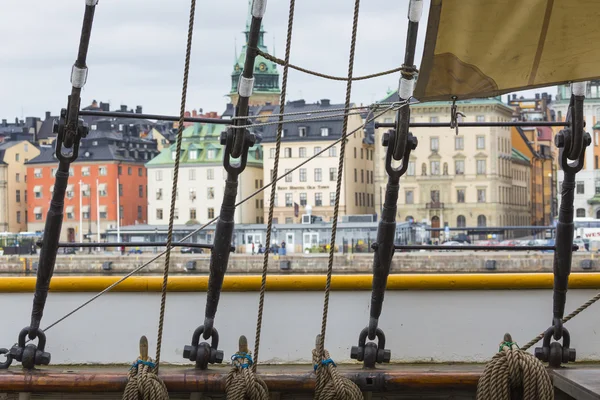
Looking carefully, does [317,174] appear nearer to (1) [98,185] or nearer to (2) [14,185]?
(1) [98,185]

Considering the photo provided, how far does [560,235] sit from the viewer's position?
466 cm

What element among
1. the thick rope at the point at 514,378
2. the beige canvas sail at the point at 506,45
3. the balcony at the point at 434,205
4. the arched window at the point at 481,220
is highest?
the balcony at the point at 434,205

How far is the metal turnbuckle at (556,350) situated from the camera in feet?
15.1

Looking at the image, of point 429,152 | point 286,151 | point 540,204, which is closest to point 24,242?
point 286,151

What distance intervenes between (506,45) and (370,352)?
141cm

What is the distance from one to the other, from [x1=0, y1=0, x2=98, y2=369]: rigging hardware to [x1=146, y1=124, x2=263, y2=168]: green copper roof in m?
69.5

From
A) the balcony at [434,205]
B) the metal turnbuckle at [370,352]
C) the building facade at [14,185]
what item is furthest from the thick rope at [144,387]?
the building facade at [14,185]

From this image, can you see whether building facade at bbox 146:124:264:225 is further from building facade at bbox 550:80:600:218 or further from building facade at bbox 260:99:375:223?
building facade at bbox 550:80:600:218

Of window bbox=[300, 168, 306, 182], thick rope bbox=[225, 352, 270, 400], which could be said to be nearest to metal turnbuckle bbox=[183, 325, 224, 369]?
thick rope bbox=[225, 352, 270, 400]

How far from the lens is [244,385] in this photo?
410 cm

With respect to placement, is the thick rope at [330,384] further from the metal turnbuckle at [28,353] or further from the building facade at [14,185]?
the building facade at [14,185]

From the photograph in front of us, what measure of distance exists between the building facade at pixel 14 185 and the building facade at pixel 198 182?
46.3 ft

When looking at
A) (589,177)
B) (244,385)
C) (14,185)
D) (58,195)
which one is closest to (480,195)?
(589,177)

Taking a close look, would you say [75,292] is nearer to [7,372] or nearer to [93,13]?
[7,372]
